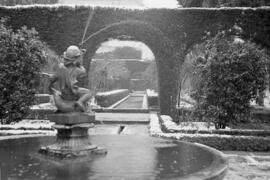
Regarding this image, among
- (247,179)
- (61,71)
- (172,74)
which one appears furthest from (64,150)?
(172,74)

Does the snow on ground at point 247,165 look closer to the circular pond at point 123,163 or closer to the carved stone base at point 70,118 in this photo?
the circular pond at point 123,163

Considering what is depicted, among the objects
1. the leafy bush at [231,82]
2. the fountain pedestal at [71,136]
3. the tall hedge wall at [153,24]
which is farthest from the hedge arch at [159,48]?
the fountain pedestal at [71,136]

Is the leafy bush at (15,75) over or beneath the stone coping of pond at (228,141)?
over

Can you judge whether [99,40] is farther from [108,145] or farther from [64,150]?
[64,150]

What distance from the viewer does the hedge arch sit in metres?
15.7

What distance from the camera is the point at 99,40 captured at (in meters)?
16.3

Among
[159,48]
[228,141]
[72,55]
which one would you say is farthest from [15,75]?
[72,55]

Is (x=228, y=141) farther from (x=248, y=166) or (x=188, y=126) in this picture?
(x=188, y=126)

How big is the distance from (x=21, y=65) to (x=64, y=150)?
28.7 ft

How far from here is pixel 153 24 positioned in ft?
53.0

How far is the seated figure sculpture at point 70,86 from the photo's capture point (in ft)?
14.3

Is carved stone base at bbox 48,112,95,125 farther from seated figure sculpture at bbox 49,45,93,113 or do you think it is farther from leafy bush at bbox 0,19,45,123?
leafy bush at bbox 0,19,45,123

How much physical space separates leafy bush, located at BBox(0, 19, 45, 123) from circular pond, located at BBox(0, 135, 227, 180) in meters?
7.07

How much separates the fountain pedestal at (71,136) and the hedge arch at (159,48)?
11118mm
